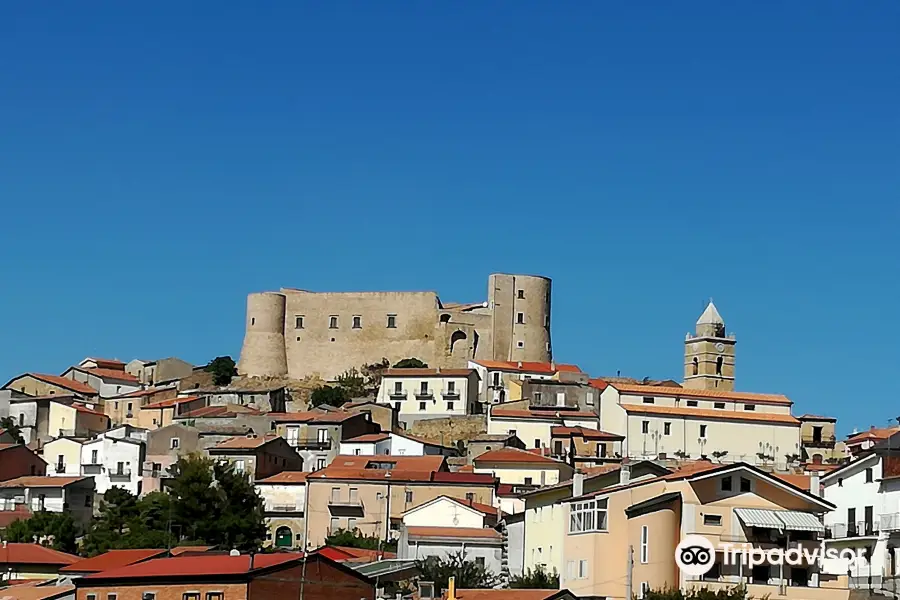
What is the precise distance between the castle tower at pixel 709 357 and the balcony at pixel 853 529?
46.8 m

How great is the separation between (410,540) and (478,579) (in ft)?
15.8

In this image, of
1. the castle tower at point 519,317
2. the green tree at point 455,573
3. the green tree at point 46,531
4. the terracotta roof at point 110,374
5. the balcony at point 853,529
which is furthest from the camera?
the castle tower at point 519,317

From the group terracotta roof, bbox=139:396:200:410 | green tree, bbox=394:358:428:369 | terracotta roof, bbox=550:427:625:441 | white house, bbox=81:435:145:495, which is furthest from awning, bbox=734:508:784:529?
green tree, bbox=394:358:428:369

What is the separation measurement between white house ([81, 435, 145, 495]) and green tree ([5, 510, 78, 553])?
1119 cm

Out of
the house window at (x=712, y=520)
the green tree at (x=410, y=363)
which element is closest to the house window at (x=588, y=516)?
the house window at (x=712, y=520)

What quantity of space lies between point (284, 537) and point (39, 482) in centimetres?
1352

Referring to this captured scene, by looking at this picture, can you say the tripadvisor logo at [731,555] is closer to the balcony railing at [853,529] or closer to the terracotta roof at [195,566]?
the balcony railing at [853,529]

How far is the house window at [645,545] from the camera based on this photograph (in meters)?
35.4

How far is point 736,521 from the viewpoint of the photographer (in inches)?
1427

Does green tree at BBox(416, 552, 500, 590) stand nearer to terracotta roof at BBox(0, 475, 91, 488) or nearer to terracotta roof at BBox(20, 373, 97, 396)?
terracotta roof at BBox(0, 475, 91, 488)

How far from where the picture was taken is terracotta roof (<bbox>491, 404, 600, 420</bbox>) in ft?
253

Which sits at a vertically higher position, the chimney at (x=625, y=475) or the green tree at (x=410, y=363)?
the green tree at (x=410, y=363)

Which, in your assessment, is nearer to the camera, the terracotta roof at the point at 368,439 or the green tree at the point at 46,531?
the green tree at the point at 46,531

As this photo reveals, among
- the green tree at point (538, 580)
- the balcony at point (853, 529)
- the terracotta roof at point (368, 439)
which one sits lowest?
the green tree at point (538, 580)
